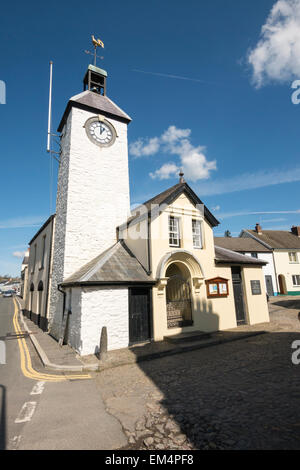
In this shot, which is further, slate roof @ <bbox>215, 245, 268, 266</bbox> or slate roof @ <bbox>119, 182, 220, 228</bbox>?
slate roof @ <bbox>215, 245, 268, 266</bbox>

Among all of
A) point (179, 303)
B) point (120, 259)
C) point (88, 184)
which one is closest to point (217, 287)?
point (179, 303)

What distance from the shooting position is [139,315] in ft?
35.8

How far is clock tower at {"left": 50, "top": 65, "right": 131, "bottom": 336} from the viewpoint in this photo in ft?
44.6

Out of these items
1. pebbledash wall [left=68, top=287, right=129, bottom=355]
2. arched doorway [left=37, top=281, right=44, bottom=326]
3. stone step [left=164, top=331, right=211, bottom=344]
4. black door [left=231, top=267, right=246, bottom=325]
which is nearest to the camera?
pebbledash wall [left=68, top=287, right=129, bottom=355]

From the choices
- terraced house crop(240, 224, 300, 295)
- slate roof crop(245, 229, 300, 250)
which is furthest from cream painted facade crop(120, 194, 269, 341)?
slate roof crop(245, 229, 300, 250)

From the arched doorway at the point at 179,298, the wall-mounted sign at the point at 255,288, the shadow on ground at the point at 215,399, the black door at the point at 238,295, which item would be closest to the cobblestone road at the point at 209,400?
the shadow on ground at the point at 215,399

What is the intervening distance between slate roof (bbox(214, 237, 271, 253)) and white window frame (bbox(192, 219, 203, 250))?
733 inches

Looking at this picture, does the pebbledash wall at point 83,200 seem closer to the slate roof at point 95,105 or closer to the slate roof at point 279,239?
the slate roof at point 95,105

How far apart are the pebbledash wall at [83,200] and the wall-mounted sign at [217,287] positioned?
6.59 meters

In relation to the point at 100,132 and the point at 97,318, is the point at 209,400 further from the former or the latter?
the point at 100,132

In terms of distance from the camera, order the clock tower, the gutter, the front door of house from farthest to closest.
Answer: the clock tower, the front door of house, the gutter

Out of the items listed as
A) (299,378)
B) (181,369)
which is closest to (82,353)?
(181,369)

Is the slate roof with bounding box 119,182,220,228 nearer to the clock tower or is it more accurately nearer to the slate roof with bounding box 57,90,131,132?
the clock tower
